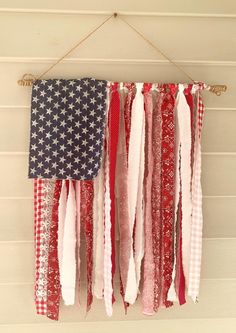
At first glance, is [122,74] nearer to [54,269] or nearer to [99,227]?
[99,227]

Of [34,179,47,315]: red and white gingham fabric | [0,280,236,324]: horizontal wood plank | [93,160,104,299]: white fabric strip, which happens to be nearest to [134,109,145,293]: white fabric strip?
[93,160,104,299]: white fabric strip

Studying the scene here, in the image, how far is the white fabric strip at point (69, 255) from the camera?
1.35m

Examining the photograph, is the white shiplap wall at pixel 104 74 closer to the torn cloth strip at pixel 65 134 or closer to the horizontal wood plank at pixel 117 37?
the horizontal wood plank at pixel 117 37

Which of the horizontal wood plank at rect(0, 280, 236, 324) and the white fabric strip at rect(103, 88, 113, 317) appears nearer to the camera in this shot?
the white fabric strip at rect(103, 88, 113, 317)

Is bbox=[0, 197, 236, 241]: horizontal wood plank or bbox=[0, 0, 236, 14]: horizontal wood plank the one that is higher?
bbox=[0, 0, 236, 14]: horizontal wood plank

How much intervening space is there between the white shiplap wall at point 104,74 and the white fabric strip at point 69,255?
173mm

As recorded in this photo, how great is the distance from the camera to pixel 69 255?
135 cm

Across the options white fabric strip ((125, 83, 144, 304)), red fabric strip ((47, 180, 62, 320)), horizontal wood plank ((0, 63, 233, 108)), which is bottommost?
red fabric strip ((47, 180, 62, 320))

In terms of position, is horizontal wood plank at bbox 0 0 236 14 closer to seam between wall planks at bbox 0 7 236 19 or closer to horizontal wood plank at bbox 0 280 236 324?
seam between wall planks at bbox 0 7 236 19

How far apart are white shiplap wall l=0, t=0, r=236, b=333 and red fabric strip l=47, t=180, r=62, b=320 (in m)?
0.12

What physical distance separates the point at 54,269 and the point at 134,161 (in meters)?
0.46

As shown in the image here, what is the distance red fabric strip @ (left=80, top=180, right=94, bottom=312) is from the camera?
4.49 ft

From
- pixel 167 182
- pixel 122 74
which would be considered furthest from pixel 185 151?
pixel 122 74

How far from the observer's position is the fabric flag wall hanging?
1.32 m
